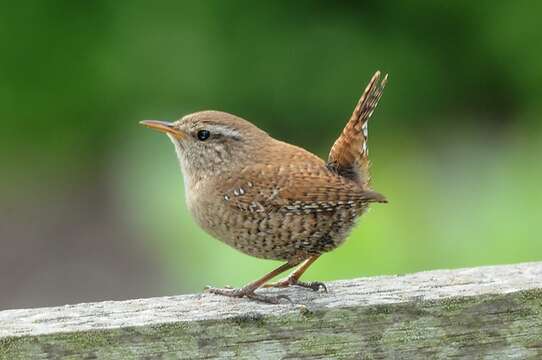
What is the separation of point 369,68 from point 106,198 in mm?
1963

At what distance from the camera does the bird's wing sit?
3.32 metres

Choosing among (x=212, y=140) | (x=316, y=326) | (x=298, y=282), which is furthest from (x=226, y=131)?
(x=316, y=326)

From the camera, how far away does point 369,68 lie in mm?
6973

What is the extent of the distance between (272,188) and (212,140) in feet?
1.07

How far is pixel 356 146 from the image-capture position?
3.54 meters

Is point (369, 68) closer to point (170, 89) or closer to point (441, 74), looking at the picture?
point (441, 74)

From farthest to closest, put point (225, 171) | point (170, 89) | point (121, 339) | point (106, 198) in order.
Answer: point (106, 198), point (170, 89), point (225, 171), point (121, 339)

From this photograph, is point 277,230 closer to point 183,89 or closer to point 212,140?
point 212,140

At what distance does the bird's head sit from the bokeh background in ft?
8.62

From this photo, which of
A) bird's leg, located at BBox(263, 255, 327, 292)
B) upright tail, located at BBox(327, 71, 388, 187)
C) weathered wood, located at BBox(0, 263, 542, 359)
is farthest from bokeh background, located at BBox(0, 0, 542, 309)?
weathered wood, located at BBox(0, 263, 542, 359)

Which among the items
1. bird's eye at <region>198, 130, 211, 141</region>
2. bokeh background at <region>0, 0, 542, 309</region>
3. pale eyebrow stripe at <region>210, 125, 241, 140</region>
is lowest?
bokeh background at <region>0, 0, 542, 309</region>

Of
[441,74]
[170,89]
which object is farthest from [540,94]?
[170,89]

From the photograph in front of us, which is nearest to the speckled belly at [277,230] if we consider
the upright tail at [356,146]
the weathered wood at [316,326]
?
the upright tail at [356,146]

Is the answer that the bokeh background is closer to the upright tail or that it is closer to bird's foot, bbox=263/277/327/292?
the upright tail
